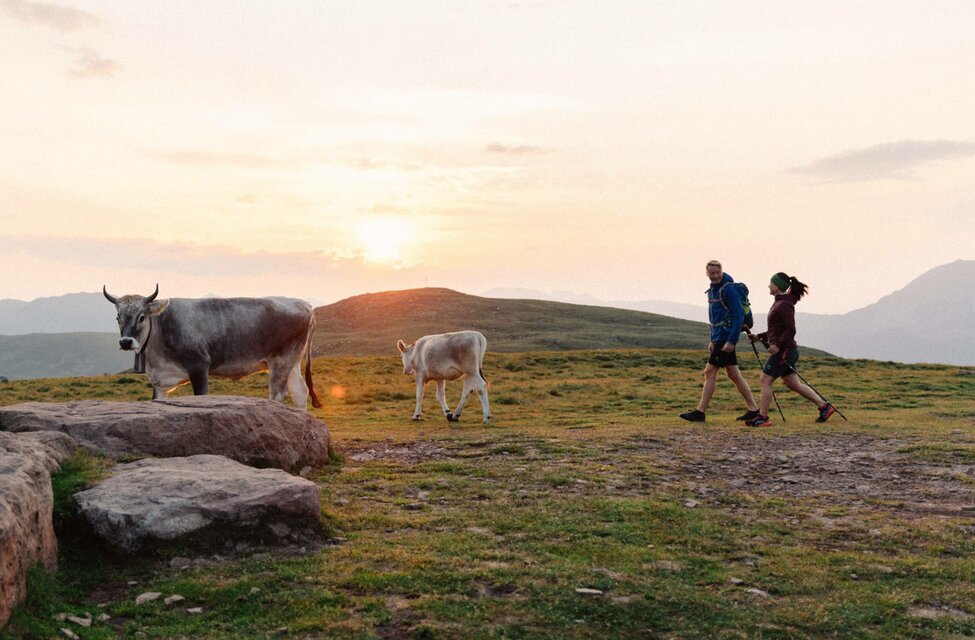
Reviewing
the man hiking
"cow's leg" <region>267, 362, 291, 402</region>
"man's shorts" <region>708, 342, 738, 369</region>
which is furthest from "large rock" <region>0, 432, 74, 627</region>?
"man's shorts" <region>708, 342, 738, 369</region>

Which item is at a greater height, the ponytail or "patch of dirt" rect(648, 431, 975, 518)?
the ponytail

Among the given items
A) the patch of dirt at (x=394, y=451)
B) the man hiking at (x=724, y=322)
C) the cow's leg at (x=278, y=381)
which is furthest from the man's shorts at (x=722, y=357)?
the cow's leg at (x=278, y=381)

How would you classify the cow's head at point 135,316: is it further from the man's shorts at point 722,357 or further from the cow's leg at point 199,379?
the man's shorts at point 722,357

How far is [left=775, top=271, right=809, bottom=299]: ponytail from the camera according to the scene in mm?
17266

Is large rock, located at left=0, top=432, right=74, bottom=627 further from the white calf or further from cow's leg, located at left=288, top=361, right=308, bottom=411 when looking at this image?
the white calf

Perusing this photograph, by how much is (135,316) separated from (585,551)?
10442 mm

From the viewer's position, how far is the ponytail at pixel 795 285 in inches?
680

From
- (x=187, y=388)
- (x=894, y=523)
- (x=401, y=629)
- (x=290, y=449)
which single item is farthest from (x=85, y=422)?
(x=187, y=388)

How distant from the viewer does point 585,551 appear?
7.58 meters

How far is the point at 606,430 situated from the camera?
17031 mm

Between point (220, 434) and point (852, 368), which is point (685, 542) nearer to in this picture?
point (220, 434)

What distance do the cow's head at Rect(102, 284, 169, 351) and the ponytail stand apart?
13.3 m

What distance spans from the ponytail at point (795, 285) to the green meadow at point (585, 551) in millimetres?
3281

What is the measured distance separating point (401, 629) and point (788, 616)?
3.09 meters
